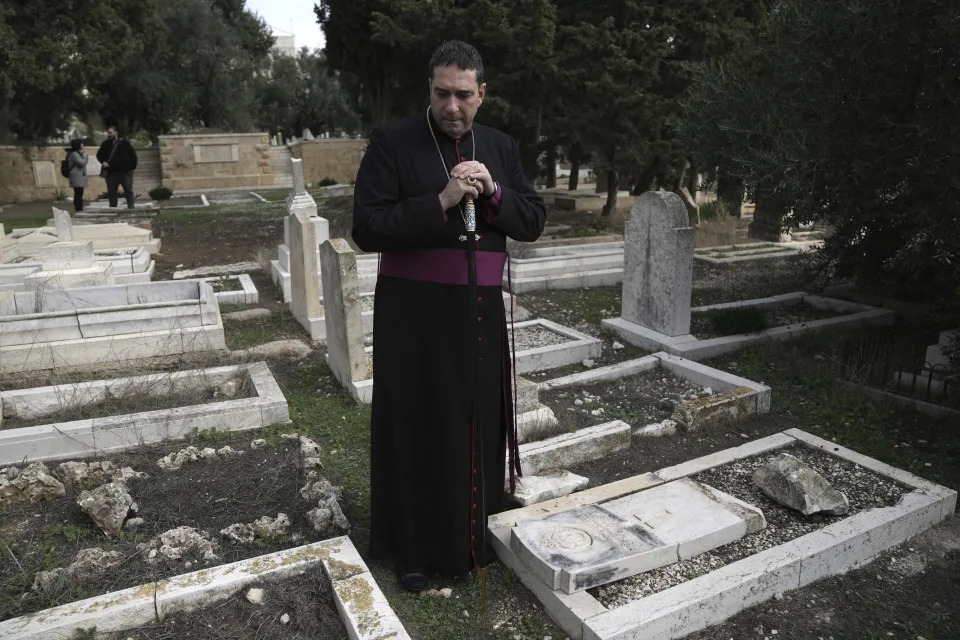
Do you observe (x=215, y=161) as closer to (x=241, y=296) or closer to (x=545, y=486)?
(x=241, y=296)

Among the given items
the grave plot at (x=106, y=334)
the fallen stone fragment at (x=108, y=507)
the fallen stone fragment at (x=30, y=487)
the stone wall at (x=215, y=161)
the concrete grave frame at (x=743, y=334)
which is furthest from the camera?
the stone wall at (x=215, y=161)

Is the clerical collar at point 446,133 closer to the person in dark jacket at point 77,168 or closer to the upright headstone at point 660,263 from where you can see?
the upright headstone at point 660,263

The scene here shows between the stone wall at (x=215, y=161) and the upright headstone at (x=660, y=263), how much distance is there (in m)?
24.5

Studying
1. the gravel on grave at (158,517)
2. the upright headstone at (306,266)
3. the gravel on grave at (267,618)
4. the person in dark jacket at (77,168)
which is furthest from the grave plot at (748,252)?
the person in dark jacket at (77,168)

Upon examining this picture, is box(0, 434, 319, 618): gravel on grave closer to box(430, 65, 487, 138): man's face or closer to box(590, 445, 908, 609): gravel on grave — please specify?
box(590, 445, 908, 609): gravel on grave

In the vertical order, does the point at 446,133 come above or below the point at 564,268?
above

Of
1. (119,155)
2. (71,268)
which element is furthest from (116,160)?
(71,268)

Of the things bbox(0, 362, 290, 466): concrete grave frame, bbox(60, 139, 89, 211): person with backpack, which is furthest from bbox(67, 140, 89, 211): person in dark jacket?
bbox(0, 362, 290, 466): concrete grave frame

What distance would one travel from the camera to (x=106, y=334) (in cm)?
610

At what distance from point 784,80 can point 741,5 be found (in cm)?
789

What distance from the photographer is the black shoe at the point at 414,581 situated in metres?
3.05

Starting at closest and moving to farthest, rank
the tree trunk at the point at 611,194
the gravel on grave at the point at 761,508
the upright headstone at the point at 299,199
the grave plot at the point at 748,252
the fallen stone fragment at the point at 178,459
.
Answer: the gravel on grave at the point at 761,508, the fallen stone fragment at the point at 178,459, the upright headstone at the point at 299,199, the grave plot at the point at 748,252, the tree trunk at the point at 611,194

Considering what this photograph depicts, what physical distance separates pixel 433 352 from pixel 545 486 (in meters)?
1.29

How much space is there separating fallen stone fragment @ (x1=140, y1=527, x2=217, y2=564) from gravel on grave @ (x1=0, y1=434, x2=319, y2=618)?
3cm
